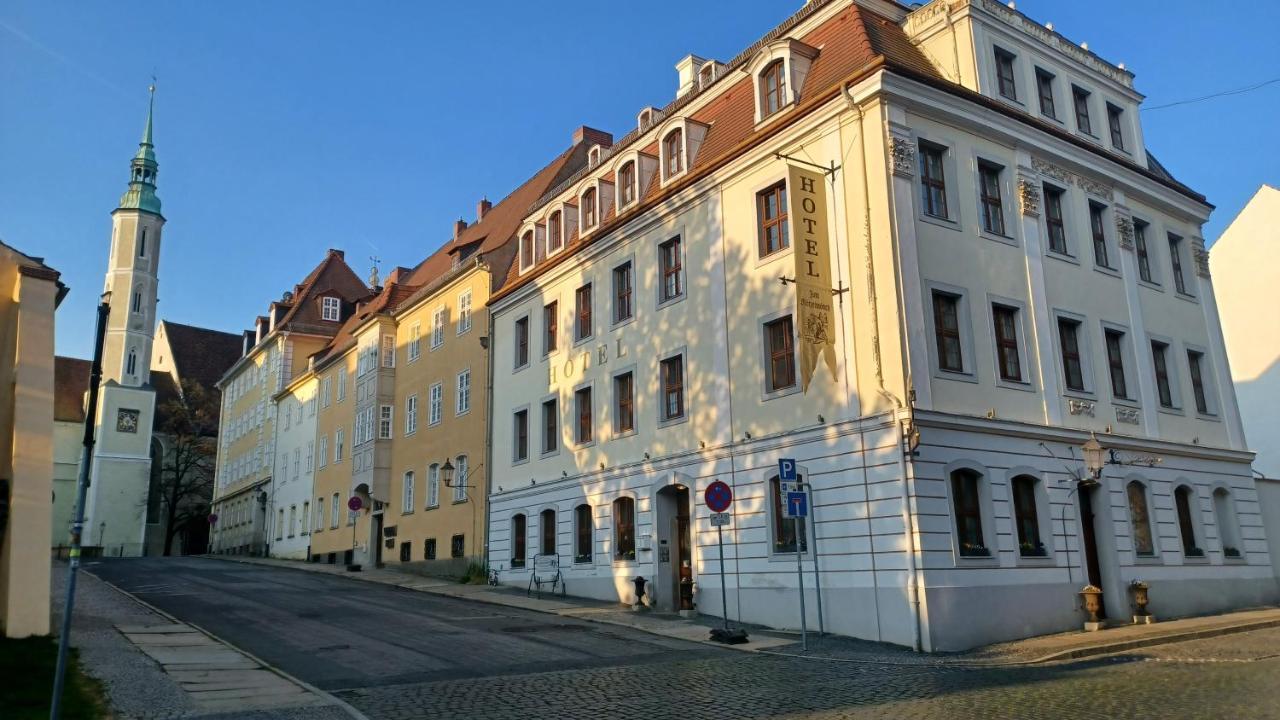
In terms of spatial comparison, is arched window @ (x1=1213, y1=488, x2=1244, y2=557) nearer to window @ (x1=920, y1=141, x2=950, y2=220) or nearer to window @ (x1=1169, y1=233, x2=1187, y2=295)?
window @ (x1=1169, y1=233, x2=1187, y2=295)

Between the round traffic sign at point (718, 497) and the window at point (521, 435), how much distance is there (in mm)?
14406

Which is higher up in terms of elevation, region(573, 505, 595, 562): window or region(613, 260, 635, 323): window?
region(613, 260, 635, 323): window

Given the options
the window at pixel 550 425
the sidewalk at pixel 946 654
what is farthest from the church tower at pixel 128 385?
the sidewalk at pixel 946 654

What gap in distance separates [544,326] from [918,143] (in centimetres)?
1417

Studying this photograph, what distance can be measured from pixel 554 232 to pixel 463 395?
787cm

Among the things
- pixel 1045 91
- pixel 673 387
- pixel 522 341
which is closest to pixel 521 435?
pixel 522 341

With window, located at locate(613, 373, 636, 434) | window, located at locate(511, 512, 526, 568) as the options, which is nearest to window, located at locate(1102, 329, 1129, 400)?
window, located at locate(613, 373, 636, 434)

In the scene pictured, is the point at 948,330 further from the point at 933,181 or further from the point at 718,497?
the point at 718,497

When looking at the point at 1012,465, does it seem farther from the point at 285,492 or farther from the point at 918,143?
the point at 285,492

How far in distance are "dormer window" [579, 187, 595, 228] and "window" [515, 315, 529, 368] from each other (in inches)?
174

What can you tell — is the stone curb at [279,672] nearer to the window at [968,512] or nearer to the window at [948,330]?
the window at [968,512]

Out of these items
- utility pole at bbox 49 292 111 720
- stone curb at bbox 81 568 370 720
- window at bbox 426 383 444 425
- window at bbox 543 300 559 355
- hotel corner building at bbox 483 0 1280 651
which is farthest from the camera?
window at bbox 426 383 444 425

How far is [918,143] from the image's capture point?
20016 millimetres

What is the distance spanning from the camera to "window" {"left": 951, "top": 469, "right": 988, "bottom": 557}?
18.1m
